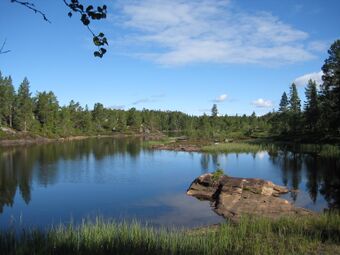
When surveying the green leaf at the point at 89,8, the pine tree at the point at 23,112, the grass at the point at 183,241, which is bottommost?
the grass at the point at 183,241

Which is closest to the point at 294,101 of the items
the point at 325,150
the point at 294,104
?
the point at 294,104

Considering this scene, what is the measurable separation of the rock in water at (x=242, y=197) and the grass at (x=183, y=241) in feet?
21.0

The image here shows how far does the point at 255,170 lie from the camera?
45344 mm

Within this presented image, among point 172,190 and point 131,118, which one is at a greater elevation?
point 131,118

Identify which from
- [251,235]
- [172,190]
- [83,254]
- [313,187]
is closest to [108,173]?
[172,190]

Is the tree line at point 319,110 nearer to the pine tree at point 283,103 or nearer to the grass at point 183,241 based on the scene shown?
the pine tree at point 283,103

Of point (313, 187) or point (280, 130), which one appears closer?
point (313, 187)

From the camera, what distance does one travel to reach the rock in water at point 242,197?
23547 millimetres

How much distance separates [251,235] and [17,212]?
16.4 metres

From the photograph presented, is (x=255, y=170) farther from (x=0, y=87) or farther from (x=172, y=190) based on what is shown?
(x=0, y=87)

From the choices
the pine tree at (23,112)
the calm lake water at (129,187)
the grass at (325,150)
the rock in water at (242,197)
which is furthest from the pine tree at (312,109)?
the pine tree at (23,112)

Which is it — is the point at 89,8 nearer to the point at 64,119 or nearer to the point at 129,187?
the point at 129,187

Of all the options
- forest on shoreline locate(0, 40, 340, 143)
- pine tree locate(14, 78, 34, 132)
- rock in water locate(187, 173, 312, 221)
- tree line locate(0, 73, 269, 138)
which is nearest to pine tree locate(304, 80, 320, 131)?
forest on shoreline locate(0, 40, 340, 143)

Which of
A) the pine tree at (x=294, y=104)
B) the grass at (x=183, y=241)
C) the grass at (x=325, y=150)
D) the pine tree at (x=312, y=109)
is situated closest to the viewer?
the grass at (x=183, y=241)
